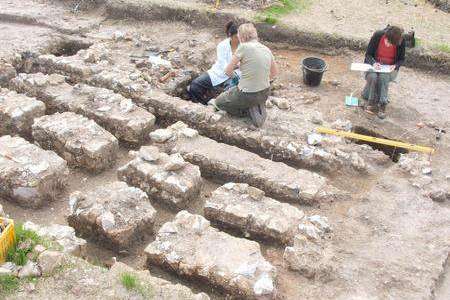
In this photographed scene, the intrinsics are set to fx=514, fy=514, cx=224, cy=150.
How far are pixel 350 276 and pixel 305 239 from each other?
1.97ft

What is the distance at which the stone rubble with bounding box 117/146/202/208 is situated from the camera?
20.8 feet

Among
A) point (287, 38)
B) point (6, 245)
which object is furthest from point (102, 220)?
point (287, 38)

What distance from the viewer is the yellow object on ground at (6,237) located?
15.8ft

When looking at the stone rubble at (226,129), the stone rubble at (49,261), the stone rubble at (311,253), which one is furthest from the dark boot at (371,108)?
the stone rubble at (49,261)

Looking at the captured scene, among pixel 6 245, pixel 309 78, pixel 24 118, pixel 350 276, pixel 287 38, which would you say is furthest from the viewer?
pixel 287 38

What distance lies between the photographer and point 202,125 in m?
7.84

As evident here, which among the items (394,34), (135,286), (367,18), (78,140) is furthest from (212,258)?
(367,18)

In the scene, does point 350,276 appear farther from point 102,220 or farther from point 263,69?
point 263,69

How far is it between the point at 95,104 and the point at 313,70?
155 inches

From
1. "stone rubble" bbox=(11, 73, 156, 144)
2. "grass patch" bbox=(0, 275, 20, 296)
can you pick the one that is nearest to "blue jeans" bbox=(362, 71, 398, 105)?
"stone rubble" bbox=(11, 73, 156, 144)

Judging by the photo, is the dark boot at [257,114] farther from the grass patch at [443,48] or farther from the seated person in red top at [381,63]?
the grass patch at [443,48]

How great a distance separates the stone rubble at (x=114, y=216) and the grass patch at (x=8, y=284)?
1156 mm

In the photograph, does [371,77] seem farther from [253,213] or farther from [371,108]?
[253,213]

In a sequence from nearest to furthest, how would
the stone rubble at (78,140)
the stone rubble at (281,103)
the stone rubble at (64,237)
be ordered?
1. the stone rubble at (64,237)
2. the stone rubble at (78,140)
3. the stone rubble at (281,103)
